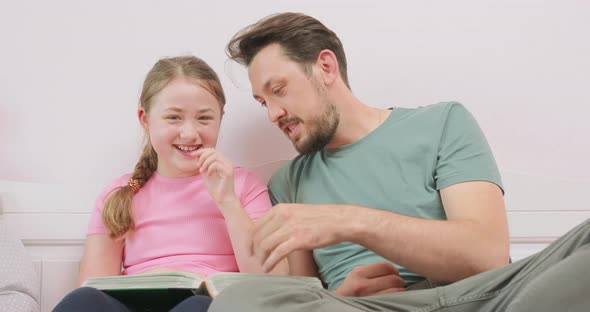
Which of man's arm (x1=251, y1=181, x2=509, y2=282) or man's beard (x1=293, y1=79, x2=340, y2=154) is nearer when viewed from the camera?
man's arm (x1=251, y1=181, x2=509, y2=282)

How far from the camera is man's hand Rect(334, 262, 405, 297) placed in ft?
4.28

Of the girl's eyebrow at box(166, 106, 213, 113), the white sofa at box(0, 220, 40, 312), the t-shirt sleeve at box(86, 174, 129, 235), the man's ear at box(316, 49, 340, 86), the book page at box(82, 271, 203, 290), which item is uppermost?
the man's ear at box(316, 49, 340, 86)

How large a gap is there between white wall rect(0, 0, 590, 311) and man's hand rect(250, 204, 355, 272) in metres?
0.58

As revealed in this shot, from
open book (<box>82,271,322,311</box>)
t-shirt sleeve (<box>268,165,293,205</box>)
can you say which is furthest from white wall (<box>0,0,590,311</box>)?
open book (<box>82,271,322,311</box>)

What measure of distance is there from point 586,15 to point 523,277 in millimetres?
972

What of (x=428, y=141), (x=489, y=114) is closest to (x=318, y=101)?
(x=428, y=141)

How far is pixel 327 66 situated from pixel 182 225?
0.49 m

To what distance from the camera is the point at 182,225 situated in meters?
1.56

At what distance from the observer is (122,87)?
1799mm

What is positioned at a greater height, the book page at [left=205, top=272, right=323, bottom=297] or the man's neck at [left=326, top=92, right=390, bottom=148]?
the man's neck at [left=326, top=92, right=390, bottom=148]

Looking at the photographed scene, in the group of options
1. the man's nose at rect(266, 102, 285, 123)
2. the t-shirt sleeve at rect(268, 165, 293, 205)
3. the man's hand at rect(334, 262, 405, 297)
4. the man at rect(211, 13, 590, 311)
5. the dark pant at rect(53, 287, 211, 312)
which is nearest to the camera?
the man at rect(211, 13, 590, 311)

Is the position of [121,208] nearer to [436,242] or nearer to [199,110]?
[199,110]

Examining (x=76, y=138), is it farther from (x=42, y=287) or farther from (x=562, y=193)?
(x=562, y=193)

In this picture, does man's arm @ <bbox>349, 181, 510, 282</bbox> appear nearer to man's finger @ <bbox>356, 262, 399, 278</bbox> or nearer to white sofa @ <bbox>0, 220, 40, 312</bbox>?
man's finger @ <bbox>356, 262, 399, 278</bbox>
